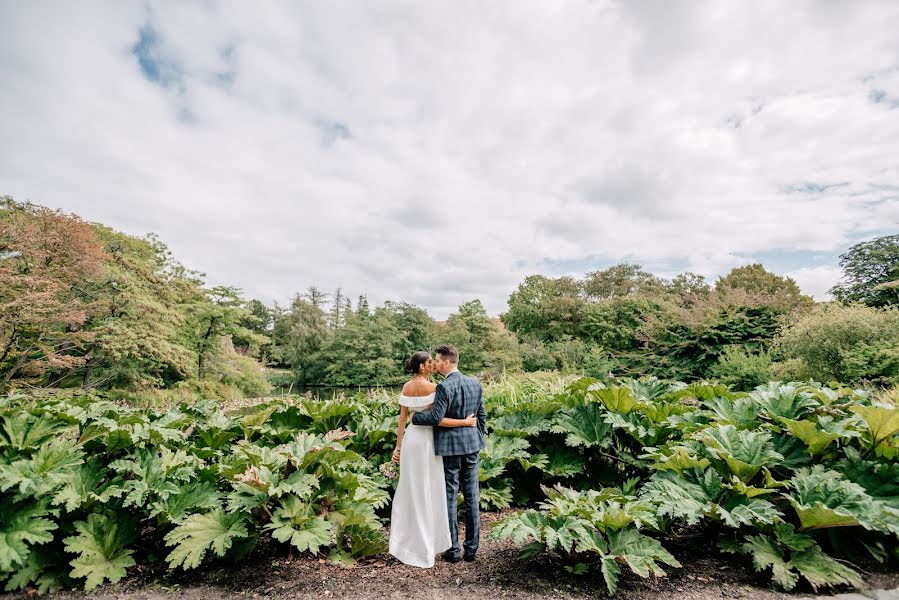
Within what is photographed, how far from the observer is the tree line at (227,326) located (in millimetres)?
9109

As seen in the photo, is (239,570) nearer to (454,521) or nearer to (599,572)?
(454,521)

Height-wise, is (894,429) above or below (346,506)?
above

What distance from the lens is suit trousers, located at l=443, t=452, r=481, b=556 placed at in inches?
129

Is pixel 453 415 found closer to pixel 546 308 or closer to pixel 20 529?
pixel 20 529

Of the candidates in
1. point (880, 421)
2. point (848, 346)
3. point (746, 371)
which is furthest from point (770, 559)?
point (746, 371)

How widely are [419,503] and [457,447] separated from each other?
53 cm

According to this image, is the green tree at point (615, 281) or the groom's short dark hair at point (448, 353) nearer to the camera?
the groom's short dark hair at point (448, 353)

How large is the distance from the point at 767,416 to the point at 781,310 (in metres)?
12.0

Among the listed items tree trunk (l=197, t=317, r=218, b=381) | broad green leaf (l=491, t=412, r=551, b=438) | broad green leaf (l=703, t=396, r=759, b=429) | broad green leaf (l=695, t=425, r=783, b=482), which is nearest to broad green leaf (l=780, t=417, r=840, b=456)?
broad green leaf (l=695, t=425, r=783, b=482)

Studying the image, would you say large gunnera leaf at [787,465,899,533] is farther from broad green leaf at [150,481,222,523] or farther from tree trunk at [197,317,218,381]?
tree trunk at [197,317,218,381]

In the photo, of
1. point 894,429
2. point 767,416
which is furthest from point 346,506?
point 894,429

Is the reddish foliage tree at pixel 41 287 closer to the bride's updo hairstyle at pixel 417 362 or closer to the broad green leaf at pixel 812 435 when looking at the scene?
the bride's updo hairstyle at pixel 417 362

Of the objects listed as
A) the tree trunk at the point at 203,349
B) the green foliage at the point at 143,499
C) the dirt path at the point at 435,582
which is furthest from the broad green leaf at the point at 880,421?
the tree trunk at the point at 203,349

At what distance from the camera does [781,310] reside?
12867mm
